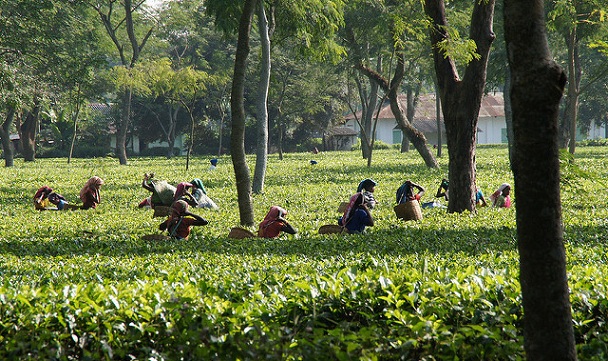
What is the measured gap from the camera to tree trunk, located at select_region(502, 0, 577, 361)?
447cm

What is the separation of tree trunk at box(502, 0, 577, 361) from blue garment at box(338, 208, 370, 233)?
8.15 meters

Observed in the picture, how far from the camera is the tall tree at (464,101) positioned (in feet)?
52.4

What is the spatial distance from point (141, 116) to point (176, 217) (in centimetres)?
6220

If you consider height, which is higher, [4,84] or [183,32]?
[183,32]

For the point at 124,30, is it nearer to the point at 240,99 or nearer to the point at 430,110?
the point at 240,99

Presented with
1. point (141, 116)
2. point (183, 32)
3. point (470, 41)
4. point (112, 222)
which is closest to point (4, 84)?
point (112, 222)

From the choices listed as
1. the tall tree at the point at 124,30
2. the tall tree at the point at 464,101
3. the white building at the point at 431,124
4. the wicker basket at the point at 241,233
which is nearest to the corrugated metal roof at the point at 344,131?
the white building at the point at 431,124

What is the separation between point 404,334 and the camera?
5066 mm

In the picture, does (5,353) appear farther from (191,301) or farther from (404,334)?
(404,334)

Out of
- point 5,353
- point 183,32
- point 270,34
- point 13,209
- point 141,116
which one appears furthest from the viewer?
point 141,116

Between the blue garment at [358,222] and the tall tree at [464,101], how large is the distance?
4.09 meters

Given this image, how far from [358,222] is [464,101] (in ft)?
15.8

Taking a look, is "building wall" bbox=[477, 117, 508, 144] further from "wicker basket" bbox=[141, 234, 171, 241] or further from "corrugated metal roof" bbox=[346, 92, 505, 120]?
"wicker basket" bbox=[141, 234, 171, 241]

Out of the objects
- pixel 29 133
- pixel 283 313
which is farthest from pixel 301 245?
pixel 29 133
